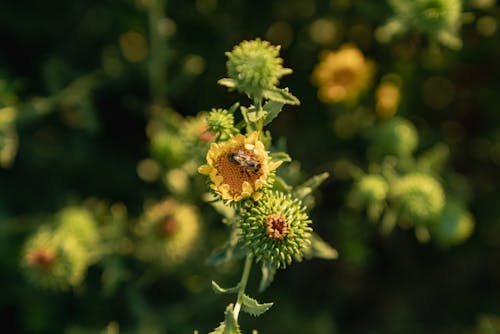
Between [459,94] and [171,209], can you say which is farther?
[459,94]

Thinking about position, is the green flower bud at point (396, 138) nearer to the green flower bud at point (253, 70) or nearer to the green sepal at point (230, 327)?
the green flower bud at point (253, 70)

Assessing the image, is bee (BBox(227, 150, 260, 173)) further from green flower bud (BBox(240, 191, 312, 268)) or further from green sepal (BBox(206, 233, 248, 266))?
green sepal (BBox(206, 233, 248, 266))

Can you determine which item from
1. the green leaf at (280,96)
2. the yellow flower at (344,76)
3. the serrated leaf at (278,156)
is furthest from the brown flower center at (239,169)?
the yellow flower at (344,76)

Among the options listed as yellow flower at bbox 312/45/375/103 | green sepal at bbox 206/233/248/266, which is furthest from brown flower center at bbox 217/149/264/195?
yellow flower at bbox 312/45/375/103

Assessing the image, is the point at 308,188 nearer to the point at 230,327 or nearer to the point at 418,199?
the point at 230,327

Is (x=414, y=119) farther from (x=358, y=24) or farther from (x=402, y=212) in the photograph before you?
(x=402, y=212)

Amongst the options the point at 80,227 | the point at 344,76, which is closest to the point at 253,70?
the point at 80,227

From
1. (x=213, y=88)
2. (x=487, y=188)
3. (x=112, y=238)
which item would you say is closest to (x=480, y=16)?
(x=487, y=188)
